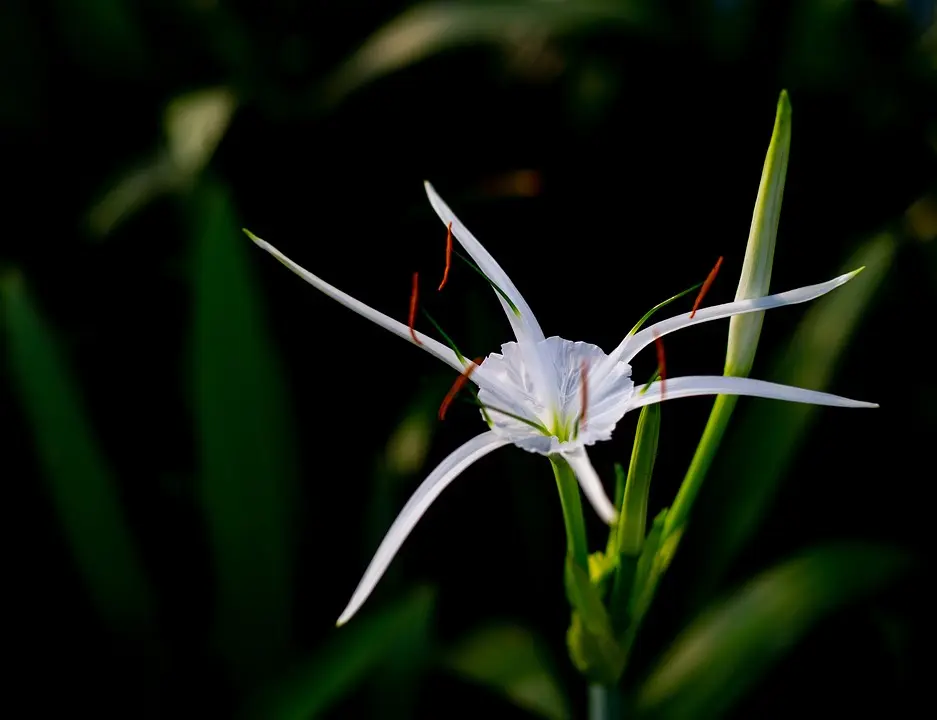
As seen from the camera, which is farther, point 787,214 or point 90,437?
point 787,214

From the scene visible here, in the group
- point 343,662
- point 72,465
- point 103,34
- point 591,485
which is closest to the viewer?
point 591,485

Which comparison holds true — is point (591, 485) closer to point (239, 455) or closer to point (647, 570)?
point (647, 570)

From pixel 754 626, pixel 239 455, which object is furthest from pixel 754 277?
pixel 239 455

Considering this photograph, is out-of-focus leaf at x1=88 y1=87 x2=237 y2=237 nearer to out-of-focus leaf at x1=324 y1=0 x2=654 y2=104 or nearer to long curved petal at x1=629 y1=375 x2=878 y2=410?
out-of-focus leaf at x1=324 y1=0 x2=654 y2=104

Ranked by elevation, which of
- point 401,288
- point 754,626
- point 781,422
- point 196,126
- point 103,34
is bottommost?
point 754,626

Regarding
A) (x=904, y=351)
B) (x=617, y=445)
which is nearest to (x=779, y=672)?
(x=617, y=445)

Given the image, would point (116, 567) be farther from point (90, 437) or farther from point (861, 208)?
point (861, 208)
